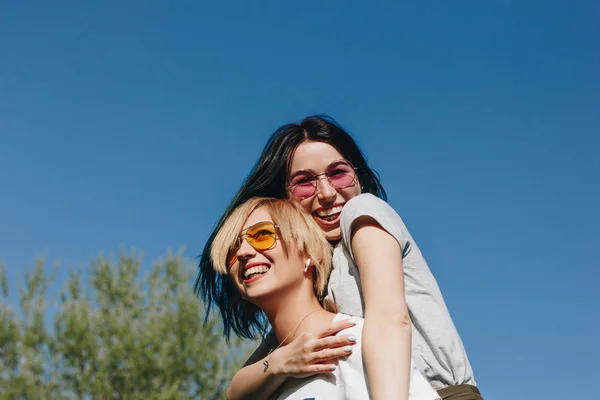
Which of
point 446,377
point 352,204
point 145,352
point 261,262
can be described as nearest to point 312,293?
point 261,262

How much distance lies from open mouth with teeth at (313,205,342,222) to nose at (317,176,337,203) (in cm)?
4

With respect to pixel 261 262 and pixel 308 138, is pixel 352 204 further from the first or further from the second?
pixel 308 138

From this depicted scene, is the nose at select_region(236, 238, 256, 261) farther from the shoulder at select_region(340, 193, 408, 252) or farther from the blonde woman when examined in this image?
the shoulder at select_region(340, 193, 408, 252)

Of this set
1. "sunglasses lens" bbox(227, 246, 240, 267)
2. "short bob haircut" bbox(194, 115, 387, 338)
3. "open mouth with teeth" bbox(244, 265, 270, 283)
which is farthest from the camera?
"short bob haircut" bbox(194, 115, 387, 338)

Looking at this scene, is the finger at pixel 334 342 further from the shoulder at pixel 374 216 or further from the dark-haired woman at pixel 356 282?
the shoulder at pixel 374 216

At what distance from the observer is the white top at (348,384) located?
206 cm

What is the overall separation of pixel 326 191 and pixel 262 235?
365 mm

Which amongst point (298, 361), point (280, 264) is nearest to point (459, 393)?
point (298, 361)

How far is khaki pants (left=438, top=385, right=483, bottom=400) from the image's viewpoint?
2229mm

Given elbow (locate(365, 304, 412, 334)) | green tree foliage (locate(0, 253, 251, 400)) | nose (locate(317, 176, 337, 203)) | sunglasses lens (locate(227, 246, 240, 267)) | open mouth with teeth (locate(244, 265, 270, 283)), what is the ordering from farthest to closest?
green tree foliage (locate(0, 253, 251, 400)) < nose (locate(317, 176, 337, 203)) < sunglasses lens (locate(227, 246, 240, 267)) < open mouth with teeth (locate(244, 265, 270, 283)) < elbow (locate(365, 304, 412, 334))

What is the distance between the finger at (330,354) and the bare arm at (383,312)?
0.14m

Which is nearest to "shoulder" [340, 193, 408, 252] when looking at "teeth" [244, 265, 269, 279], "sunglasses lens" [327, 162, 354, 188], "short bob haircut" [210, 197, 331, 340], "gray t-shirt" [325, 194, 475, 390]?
"gray t-shirt" [325, 194, 475, 390]

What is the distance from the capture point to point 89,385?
1544cm

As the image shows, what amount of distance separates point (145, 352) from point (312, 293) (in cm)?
1375
